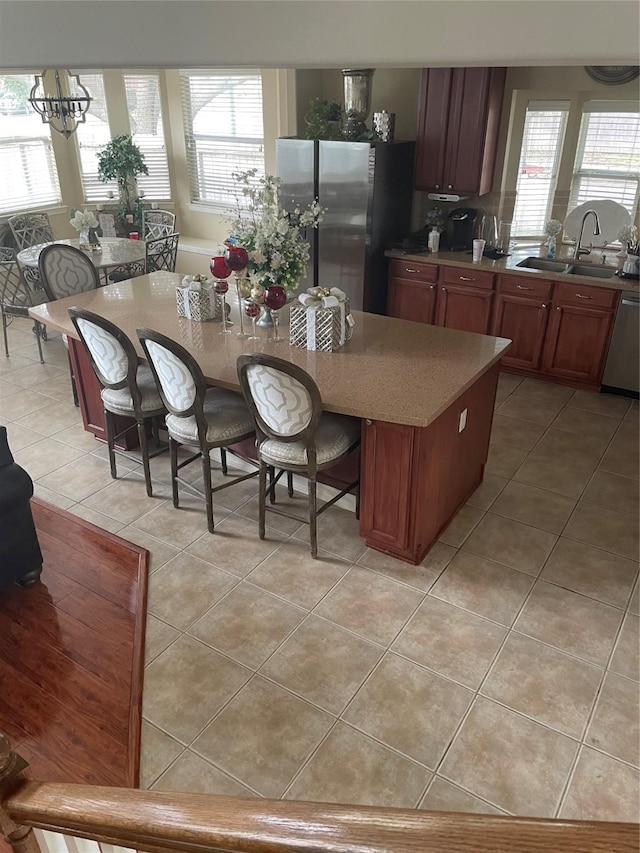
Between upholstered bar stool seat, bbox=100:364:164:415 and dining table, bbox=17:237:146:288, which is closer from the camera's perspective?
upholstered bar stool seat, bbox=100:364:164:415

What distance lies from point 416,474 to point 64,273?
3.29m

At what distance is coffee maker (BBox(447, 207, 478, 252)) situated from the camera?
5730mm

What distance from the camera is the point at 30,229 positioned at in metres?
6.82

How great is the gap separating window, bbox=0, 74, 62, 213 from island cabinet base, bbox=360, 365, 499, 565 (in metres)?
5.66

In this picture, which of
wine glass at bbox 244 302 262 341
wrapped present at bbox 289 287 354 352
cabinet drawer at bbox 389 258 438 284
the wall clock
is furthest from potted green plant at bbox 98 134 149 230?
the wall clock

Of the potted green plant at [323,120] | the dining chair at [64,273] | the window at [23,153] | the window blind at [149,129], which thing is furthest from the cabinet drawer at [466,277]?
the window at [23,153]

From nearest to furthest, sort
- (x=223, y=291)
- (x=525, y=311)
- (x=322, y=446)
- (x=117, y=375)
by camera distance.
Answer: (x=322, y=446) → (x=117, y=375) → (x=223, y=291) → (x=525, y=311)

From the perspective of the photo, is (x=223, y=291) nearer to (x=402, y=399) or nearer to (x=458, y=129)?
(x=402, y=399)

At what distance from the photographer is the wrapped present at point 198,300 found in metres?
3.92

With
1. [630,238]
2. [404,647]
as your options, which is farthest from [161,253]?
[404,647]

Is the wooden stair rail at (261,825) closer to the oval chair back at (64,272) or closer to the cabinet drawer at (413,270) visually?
the oval chair back at (64,272)

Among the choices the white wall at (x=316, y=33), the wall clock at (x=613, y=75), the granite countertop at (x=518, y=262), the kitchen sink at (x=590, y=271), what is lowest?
the kitchen sink at (x=590, y=271)

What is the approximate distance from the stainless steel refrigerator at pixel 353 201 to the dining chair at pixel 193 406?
2460 mm

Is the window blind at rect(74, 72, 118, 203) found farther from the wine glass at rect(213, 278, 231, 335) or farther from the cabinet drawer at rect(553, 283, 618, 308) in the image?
the cabinet drawer at rect(553, 283, 618, 308)
